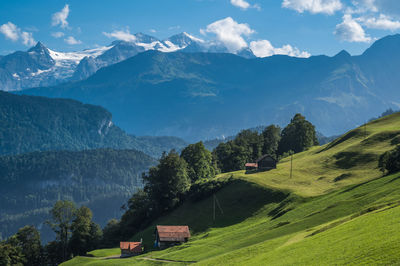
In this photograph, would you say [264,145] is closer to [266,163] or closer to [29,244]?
[266,163]

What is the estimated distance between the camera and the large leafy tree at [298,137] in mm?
178000

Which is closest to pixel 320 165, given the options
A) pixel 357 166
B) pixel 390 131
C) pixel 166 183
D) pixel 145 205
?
pixel 357 166

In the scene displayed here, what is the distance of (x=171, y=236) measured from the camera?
90250mm

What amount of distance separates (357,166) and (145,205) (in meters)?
64.4

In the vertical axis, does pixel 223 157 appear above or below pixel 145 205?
above

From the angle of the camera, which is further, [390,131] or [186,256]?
[390,131]

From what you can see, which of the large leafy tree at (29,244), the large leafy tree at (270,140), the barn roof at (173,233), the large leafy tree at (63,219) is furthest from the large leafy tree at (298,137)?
the large leafy tree at (29,244)

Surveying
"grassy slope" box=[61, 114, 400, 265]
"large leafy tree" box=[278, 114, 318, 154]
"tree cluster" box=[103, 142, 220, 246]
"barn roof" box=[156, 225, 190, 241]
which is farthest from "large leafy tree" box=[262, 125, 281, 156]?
"barn roof" box=[156, 225, 190, 241]

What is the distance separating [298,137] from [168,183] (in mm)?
76724

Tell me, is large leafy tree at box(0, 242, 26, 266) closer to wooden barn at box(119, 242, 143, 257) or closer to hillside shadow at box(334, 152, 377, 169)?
wooden barn at box(119, 242, 143, 257)

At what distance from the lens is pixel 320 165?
365ft

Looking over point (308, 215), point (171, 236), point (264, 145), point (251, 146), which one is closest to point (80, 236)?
point (171, 236)

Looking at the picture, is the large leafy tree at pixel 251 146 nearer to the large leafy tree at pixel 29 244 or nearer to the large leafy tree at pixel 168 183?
the large leafy tree at pixel 168 183

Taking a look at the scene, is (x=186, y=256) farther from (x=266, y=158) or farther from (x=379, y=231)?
(x=266, y=158)
